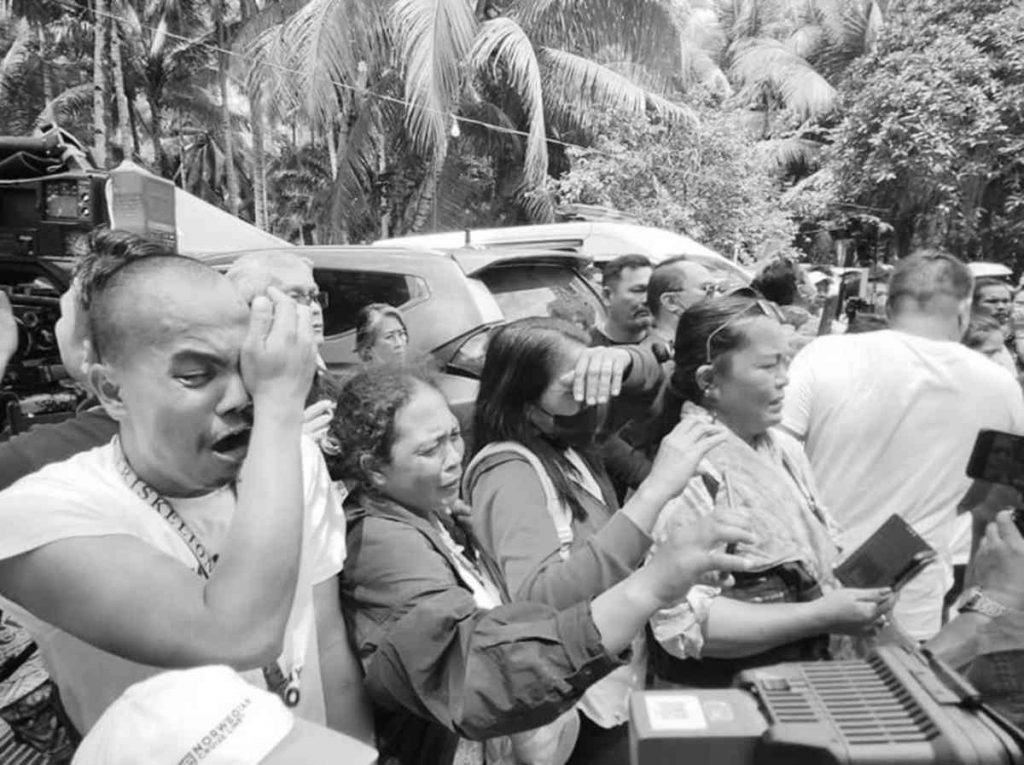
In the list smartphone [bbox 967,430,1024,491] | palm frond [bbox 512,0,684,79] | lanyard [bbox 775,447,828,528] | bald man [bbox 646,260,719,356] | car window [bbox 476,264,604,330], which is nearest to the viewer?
smartphone [bbox 967,430,1024,491]

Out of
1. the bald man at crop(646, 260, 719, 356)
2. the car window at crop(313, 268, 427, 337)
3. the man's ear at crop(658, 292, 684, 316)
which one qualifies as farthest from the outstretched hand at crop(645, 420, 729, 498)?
the car window at crop(313, 268, 427, 337)

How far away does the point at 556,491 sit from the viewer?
1908 mm

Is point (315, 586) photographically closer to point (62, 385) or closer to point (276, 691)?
point (276, 691)

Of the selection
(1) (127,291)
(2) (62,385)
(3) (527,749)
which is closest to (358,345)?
(2) (62,385)

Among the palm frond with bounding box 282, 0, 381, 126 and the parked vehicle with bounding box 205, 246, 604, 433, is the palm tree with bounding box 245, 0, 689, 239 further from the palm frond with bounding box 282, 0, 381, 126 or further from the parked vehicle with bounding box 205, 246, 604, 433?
the parked vehicle with bounding box 205, 246, 604, 433

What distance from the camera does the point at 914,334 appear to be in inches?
110

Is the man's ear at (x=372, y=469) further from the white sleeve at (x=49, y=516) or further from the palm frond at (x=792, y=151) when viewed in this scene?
the palm frond at (x=792, y=151)

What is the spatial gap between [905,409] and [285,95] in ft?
44.5

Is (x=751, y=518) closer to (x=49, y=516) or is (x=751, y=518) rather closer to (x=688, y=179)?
(x=49, y=516)

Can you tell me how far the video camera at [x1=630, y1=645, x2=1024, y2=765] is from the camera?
2.74 ft

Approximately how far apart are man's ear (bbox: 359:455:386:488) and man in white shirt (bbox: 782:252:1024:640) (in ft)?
5.05

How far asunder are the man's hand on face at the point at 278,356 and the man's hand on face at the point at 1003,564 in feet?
3.53

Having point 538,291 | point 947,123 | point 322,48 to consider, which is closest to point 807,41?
point 947,123

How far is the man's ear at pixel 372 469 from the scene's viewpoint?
1.74 m
